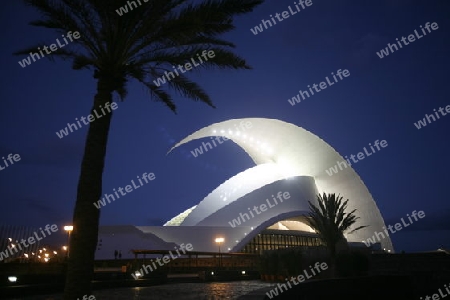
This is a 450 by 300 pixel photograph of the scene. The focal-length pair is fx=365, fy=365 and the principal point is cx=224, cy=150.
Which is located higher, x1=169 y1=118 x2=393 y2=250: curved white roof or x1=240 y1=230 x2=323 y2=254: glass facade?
x1=169 y1=118 x2=393 y2=250: curved white roof

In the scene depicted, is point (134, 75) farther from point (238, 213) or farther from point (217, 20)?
point (238, 213)

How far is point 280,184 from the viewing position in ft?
125

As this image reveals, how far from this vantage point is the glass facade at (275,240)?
1450 inches

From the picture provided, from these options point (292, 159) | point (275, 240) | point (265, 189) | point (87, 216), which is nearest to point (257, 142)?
point (292, 159)

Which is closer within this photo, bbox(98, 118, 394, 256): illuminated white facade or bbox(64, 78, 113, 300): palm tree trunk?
bbox(64, 78, 113, 300): palm tree trunk

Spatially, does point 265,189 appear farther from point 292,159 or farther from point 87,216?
point 87,216

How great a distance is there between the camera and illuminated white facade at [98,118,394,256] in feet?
108

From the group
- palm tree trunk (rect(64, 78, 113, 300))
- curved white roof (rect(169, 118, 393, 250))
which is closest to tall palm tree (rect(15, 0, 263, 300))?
palm tree trunk (rect(64, 78, 113, 300))

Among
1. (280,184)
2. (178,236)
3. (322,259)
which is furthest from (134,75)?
(280,184)

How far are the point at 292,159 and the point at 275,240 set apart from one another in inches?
374

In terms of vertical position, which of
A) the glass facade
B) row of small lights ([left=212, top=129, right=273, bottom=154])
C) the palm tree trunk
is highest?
row of small lights ([left=212, top=129, right=273, bottom=154])

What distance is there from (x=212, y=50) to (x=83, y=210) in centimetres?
545

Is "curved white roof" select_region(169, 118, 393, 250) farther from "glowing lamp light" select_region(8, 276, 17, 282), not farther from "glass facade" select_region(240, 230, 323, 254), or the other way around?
"glowing lamp light" select_region(8, 276, 17, 282)

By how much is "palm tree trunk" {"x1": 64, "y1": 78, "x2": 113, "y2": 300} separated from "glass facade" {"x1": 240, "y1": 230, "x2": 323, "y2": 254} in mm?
28453
